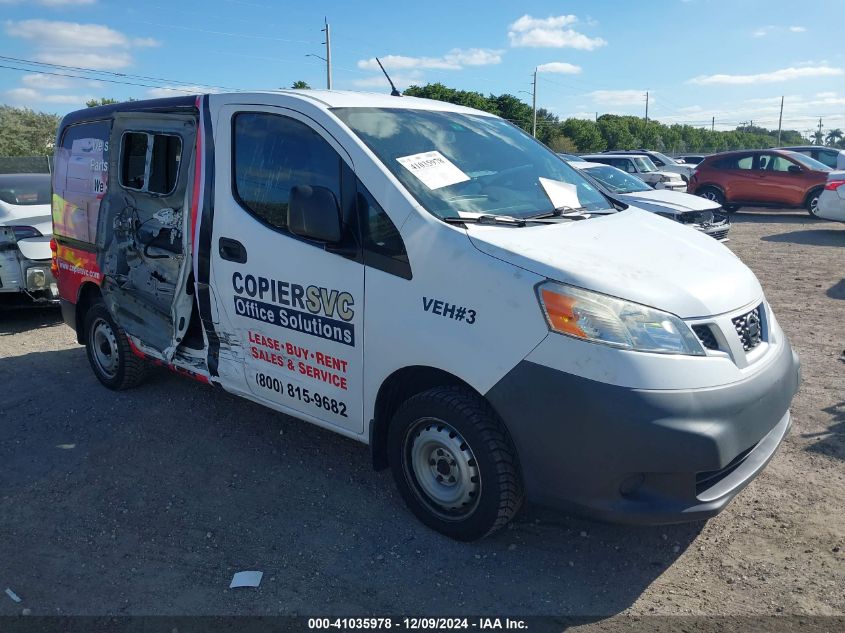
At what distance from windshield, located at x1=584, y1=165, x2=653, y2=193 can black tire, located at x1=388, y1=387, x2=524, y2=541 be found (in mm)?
9465

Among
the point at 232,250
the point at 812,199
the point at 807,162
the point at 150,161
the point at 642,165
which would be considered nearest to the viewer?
the point at 232,250

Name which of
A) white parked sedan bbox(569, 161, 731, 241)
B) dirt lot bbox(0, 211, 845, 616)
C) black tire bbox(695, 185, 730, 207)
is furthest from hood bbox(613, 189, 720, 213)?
black tire bbox(695, 185, 730, 207)

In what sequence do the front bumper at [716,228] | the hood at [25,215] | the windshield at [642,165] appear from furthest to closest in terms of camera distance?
the windshield at [642,165] → the front bumper at [716,228] → the hood at [25,215]

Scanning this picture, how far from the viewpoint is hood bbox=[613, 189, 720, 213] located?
34.8 ft

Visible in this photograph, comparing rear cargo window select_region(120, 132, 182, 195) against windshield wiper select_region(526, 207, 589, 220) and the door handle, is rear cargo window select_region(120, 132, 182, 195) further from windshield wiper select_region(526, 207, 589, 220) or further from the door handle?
windshield wiper select_region(526, 207, 589, 220)

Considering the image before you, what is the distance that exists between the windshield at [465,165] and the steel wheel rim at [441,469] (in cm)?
102

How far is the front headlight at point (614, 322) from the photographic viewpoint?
8.76ft

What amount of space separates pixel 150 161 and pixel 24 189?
4676 millimetres

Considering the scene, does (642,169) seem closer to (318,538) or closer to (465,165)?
(465,165)

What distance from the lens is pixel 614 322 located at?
2.68 meters

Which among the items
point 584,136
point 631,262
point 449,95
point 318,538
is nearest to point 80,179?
point 318,538

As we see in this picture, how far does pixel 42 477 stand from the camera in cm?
414

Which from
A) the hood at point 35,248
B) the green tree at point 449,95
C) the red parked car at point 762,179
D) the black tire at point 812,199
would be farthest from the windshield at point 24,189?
the green tree at point 449,95

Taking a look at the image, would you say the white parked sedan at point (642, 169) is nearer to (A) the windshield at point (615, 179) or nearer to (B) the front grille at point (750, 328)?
(A) the windshield at point (615, 179)
